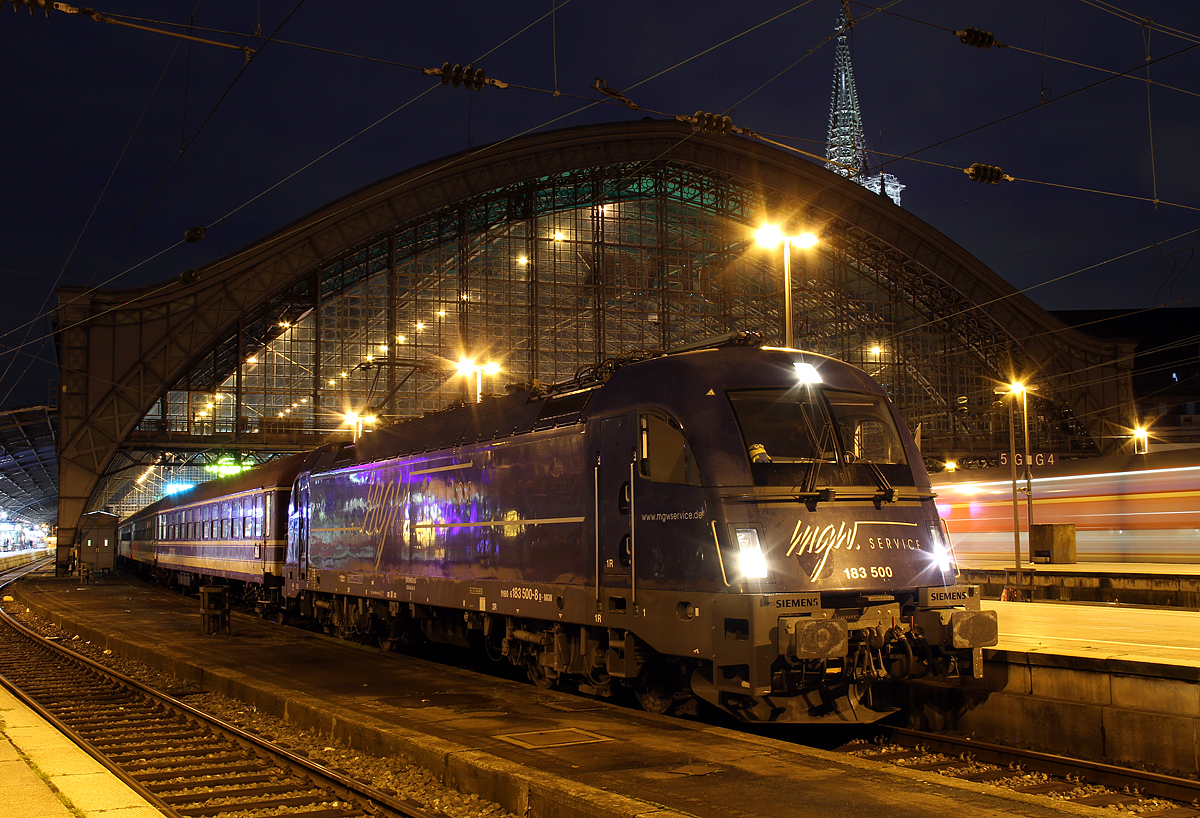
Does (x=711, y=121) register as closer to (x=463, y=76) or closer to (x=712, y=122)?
(x=712, y=122)

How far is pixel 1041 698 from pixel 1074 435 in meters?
51.4

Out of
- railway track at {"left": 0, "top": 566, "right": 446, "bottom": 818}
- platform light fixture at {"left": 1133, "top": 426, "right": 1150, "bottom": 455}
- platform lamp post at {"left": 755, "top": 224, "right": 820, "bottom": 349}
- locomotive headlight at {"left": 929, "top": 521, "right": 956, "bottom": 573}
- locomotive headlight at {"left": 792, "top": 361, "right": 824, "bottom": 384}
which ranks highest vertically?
platform lamp post at {"left": 755, "top": 224, "right": 820, "bottom": 349}

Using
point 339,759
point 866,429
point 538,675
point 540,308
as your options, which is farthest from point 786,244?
point 540,308

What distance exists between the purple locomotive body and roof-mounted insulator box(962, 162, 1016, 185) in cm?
808

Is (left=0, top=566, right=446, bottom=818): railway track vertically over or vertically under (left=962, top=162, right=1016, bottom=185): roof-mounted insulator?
under

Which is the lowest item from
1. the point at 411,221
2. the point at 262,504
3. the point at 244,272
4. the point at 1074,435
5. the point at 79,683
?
the point at 79,683

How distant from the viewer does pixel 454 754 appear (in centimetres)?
883

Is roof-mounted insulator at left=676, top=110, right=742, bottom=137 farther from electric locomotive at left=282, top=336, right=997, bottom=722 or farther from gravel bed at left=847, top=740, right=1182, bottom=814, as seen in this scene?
gravel bed at left=847, top=740, right=1182, bottom=814

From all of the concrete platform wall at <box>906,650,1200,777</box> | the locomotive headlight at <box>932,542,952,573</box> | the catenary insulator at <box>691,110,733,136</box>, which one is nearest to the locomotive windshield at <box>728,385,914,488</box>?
the locomotive headlight at <box>932,542,952,573</box>

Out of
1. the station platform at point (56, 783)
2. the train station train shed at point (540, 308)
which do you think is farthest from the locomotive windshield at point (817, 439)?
the train station train shed at point (540, 308)

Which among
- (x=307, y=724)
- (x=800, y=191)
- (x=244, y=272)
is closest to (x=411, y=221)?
(x=244, y=272)

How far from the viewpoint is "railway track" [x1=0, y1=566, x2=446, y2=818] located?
28.5 ft

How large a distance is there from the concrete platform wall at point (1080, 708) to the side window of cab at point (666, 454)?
440cm

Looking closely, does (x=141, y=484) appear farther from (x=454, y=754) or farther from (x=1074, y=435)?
(x=454, y=754)
